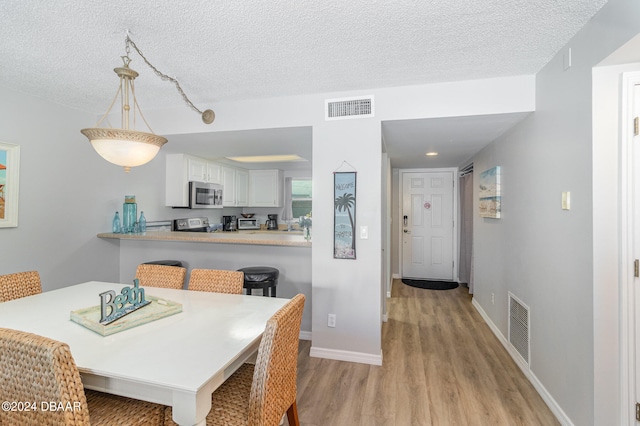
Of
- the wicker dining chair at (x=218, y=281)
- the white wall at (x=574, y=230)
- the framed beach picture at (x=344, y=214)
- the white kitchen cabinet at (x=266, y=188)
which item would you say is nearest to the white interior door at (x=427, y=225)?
the white kitchen cabinet at (x=266, y=188)

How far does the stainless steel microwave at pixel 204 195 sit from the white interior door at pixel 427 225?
3.36m

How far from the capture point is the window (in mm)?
5910

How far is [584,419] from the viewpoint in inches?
62.8

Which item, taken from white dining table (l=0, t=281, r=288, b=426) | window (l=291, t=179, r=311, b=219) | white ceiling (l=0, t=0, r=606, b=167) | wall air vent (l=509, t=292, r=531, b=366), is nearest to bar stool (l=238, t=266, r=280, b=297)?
white dining table (l=0, t=281, r=288, b=426)

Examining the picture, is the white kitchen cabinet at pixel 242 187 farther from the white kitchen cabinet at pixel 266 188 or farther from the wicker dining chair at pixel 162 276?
the wicker dining chair at pixel 162 276

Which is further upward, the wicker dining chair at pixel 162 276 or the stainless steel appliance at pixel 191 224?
the stainless steel appliance at pixel 191 224

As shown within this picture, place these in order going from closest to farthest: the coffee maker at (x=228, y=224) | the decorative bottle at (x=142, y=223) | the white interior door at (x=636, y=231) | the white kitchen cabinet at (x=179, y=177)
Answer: the white interior door at (x=636, y=231) < the decorative bottle at (x=142, y=223) < the white kitchen cabinet at (x=179, y=177) < the coffee maker at (x=228, y=224)

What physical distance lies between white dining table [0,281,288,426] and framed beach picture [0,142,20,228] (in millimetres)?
1164

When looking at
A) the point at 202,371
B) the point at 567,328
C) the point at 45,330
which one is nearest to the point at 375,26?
the point at 202,371

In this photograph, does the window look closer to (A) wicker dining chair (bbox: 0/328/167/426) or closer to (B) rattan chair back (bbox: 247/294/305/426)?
(B) rattan chair back (bbox: 247/294/305/426)

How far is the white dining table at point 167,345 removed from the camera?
3.37ft

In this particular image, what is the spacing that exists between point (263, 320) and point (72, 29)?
1.99m

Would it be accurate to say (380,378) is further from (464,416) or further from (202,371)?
(202,371)

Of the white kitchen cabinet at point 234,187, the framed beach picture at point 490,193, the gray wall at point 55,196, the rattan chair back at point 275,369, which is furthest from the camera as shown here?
the white kitchen cabinet at point 234,187
